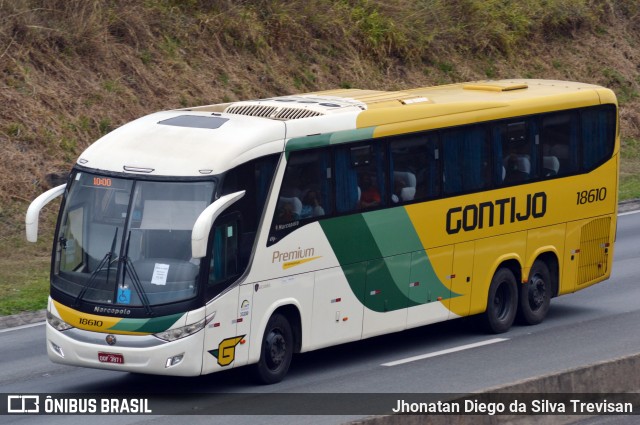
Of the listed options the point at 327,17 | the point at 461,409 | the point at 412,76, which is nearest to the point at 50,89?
the point at 327,17

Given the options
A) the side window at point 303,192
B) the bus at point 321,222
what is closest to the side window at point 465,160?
the bus at point 321,222

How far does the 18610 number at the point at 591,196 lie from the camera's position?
18.6m

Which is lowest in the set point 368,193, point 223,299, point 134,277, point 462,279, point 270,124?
point 462,279

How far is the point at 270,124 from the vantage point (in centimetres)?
1441

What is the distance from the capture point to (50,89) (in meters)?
28.5

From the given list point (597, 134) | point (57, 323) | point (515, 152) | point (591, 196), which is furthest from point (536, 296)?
point (57, 323)

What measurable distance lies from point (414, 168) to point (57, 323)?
506cm

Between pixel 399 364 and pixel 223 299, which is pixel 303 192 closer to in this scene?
pixel 223 299

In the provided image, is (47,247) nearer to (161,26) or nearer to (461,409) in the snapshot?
(161,26)

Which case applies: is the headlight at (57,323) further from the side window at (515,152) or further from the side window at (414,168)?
the side window at (515,152)

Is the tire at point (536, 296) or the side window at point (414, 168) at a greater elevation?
the side window at point (414, 168)

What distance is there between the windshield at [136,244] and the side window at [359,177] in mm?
2219

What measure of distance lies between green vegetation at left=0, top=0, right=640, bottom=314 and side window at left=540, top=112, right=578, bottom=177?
8012 millimetres

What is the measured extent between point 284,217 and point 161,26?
18831 millimetres
